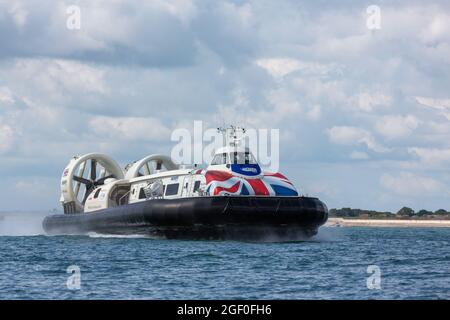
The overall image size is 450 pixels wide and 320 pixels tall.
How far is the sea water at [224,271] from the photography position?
2220cm

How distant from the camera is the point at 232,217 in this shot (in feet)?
121

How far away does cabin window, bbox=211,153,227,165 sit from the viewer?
4094 cm

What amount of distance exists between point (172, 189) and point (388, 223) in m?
86.7

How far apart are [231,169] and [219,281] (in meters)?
15.9

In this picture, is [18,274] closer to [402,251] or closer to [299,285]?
[299,285]

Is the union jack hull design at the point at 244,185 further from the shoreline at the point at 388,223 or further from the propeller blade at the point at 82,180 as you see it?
the shoreline at the point at 388,223

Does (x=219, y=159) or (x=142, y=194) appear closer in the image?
(x=219, y=159)

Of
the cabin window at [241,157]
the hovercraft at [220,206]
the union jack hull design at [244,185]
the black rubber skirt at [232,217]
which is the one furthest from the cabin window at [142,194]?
the cabin window at [241,157]

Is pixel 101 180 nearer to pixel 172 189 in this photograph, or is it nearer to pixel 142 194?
pixel 142 194

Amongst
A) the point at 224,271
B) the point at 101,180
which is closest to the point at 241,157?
the point at 224,271

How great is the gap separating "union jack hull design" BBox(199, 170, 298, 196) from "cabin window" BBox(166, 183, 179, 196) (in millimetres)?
2314

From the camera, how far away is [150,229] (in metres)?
41.2

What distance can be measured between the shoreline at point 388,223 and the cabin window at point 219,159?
266 ft
